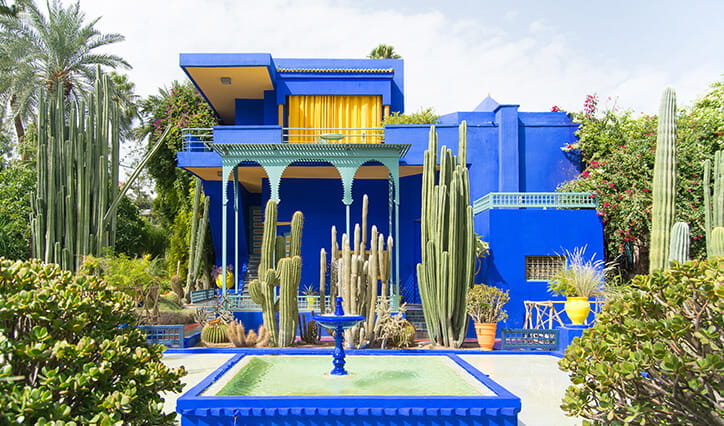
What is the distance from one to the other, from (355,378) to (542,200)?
7891 mm

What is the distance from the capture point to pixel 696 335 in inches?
134

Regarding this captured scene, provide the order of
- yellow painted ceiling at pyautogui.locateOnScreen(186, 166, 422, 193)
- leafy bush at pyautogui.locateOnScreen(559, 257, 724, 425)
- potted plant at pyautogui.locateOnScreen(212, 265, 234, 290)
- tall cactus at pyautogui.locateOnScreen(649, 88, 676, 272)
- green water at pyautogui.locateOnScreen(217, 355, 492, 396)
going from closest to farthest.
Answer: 1. leafy bush at pyautogui.locateOnScreen(559, 257, 724, 425)
2. green water at pyautogui.locateOnScreen(217, 355, 492, 396)
3. tall cactus at pyautogui.locateOnScreen(649, 88, 676, 272)
4. yellow painted ceiling at pyautogui.locateOnScreen(186, 166, 422, 193)
5. potted plant at pyautogui.locateOnScreen(212, 265, 234, 290)

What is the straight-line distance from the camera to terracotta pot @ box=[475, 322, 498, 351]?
10.7m

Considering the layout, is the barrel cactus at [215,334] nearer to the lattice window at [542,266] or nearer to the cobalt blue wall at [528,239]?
the cobalt blue wall at [528,239]

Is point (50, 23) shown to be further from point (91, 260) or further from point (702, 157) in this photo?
point (702, 157)

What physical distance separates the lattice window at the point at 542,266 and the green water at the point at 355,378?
508 centimetres

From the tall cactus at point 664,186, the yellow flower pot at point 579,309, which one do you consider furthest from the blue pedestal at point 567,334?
the tall cactus at point 664,186

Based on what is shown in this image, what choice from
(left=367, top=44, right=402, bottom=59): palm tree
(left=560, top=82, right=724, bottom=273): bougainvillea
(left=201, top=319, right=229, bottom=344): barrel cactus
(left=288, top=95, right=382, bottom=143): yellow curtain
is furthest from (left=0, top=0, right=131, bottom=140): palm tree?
(left=560, top=82, right=724, bottom=273): bougainvillea

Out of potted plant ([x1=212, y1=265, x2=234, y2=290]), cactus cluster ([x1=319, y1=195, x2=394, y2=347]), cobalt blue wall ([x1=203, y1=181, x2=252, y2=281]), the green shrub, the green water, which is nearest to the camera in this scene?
the green shrub

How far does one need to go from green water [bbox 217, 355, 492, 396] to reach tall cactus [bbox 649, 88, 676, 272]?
4369 mm

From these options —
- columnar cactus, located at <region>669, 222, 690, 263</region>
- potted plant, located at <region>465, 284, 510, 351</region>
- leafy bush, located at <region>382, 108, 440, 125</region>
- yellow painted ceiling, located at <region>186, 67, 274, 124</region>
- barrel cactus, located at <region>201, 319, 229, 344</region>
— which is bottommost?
barrel cactus, located at <region>201, 319, 229, 344</region>

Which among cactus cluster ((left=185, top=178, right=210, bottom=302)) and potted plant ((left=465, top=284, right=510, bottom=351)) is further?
cactus cluster ((left=185, top=178, right=210, bottom=302))

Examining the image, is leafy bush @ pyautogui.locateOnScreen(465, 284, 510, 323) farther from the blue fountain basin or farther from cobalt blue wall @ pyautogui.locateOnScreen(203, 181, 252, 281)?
cobalt blue wall @ pyautogui.locateOnScreen(203, 181, 252, 281)

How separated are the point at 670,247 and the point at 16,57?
1984 cm
